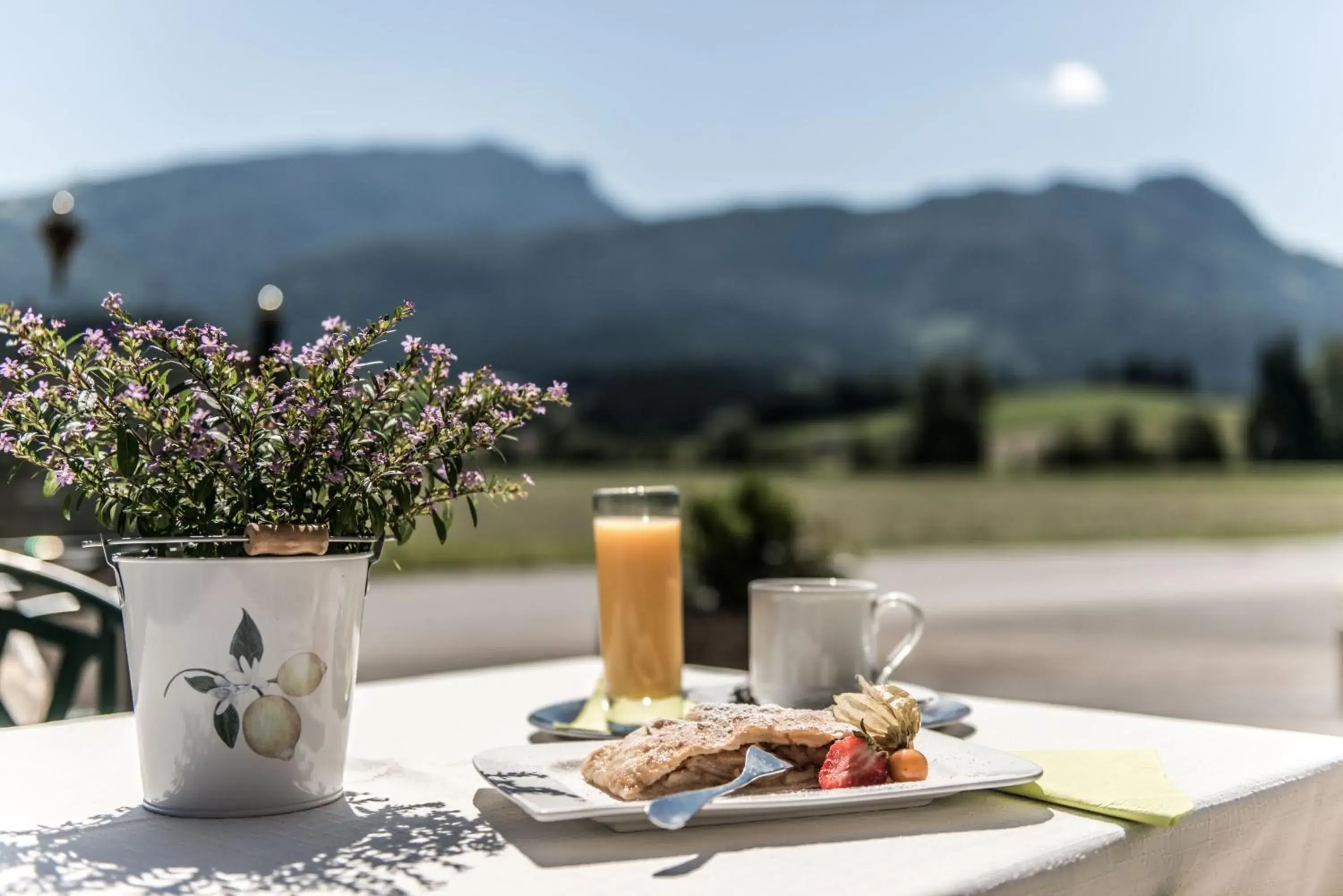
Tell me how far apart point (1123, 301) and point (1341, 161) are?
35.3ft

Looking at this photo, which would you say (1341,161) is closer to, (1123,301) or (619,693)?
(1123,301)

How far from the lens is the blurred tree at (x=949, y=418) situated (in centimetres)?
2247

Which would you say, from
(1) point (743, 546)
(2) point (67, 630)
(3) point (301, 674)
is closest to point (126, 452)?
(3) point (301, 674)

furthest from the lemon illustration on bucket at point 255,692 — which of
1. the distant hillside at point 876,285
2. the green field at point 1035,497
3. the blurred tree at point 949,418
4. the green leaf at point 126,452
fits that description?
the distant hillside at point 876,285

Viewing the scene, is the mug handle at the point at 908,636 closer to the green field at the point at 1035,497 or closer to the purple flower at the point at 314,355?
the purple flower at the point at 314,355

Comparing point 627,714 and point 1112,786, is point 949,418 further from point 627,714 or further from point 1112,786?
point 1112,786

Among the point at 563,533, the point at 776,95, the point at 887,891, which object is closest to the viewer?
the point at 887,891

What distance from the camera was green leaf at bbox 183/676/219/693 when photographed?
2.39ft

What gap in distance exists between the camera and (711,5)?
3275 cm

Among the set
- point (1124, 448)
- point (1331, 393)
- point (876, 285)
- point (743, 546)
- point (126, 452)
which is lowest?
point (1124, 448)

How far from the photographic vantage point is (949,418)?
23094 millimetres

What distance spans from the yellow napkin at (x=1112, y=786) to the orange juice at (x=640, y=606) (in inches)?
13.5

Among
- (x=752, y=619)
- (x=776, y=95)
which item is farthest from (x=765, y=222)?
(x=752, y=619)

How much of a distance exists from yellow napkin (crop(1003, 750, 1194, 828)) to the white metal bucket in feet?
1.51
